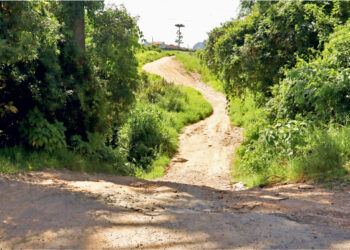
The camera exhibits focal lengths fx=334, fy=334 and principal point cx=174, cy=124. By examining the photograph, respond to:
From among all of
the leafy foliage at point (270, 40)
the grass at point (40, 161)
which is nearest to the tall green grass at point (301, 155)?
the leafy foliage at point (270, 40)

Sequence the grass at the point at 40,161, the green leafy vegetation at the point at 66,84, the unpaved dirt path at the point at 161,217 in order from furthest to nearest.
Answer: the green leafy vegetation at the point at 66,84, the grass at the point at 40,161, the unpaved dirt path at the point at 161,217

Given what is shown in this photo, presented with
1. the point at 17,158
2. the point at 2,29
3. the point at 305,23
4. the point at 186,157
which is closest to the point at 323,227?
the point at 17,158

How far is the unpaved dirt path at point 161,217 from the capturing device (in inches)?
101

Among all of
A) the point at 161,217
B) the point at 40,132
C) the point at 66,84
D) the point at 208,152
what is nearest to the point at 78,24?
the point at 66,84

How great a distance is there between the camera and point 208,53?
12125 mm

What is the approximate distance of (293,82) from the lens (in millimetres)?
6773

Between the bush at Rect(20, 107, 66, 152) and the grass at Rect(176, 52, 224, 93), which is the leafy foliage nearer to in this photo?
the bush at Rect(20, 107, 66, 152)

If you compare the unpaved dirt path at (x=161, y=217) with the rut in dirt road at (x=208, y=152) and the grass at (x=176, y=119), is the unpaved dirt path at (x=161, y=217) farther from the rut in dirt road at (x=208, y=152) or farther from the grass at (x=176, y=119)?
the grass at (x=176, y=119)

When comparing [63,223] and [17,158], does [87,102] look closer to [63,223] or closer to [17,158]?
[17,158]

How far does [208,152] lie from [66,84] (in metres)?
6.54

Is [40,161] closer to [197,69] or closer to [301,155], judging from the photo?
[301,155]

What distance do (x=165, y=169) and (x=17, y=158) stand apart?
220 inches

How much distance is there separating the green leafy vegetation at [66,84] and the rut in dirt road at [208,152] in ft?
2.45

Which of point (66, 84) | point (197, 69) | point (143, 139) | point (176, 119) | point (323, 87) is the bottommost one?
point (143, 139)
